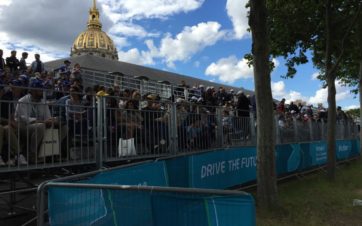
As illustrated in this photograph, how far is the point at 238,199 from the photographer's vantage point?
4000mm

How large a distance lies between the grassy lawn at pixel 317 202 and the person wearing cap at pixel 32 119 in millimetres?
3981

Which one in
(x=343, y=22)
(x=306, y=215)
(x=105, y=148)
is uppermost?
(x=343, y=22)

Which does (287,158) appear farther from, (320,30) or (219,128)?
(320,30)

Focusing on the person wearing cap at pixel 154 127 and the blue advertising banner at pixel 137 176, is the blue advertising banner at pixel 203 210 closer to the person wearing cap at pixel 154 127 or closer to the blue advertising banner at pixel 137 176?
the blue advertising banner at pixel 137 176

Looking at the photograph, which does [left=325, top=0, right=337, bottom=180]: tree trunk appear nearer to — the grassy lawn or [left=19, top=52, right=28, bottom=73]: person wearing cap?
the grassy lawn

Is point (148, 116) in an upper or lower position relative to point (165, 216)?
upper

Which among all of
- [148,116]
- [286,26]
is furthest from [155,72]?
[148,116]

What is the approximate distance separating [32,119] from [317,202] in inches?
253

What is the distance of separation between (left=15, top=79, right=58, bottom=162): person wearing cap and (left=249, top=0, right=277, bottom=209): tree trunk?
157 inches

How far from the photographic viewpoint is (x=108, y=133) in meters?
9.08

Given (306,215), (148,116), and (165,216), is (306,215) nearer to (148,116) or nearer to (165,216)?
(148,116)

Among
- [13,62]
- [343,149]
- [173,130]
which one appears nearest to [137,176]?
[173,130]

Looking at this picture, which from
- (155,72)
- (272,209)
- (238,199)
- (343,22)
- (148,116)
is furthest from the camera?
(155,72)

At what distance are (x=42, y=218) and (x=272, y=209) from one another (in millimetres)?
5240
